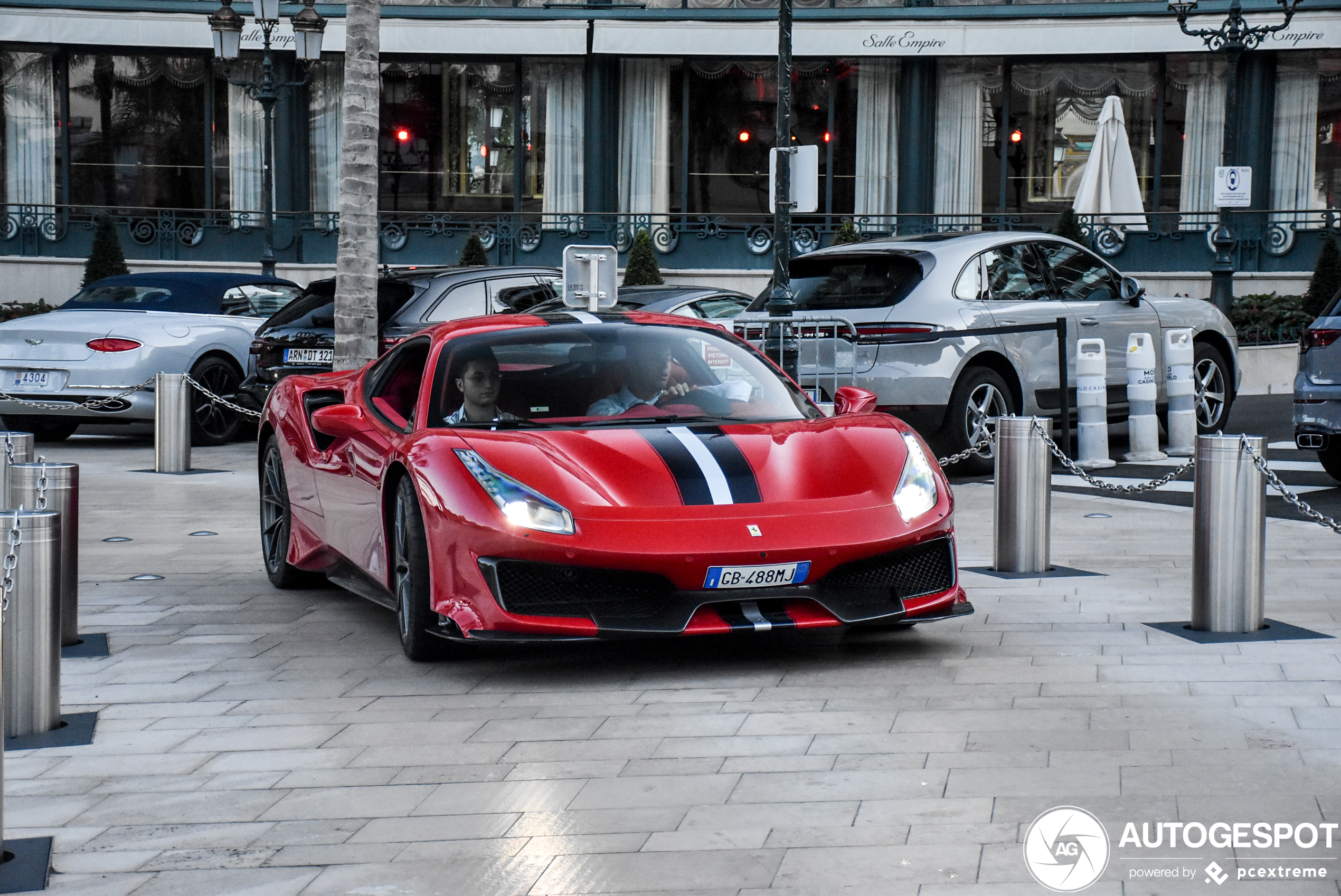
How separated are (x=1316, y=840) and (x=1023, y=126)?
81.2ft

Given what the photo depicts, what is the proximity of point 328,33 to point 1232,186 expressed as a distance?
1503cm

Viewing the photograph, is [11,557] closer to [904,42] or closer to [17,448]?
[17,448]

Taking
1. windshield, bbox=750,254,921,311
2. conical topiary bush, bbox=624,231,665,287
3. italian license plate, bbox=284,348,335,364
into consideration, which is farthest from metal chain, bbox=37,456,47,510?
conical topiary bush, bbox=624,231,665,287

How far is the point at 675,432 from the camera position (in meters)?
6.34

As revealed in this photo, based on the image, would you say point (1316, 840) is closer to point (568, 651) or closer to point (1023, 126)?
point (568, 651)

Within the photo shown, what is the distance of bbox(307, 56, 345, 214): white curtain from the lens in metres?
28.6

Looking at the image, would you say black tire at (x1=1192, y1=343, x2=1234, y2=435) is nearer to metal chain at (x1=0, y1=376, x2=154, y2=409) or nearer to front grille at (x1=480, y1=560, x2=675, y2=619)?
metal chain at (x1=0, y1=376, x2=154, y2=409)

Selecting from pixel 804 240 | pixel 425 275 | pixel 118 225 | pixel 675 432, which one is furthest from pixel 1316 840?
pixel 118 225

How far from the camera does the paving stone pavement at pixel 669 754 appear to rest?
392 cm

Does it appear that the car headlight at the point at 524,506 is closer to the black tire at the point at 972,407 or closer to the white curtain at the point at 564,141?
the black tire at the point at 972,407

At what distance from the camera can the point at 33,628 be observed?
514 cm

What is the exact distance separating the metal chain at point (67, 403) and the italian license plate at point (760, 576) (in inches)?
382

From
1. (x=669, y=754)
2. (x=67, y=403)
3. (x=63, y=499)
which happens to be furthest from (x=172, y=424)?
(x=669, y=754)

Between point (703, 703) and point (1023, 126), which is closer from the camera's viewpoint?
point (703, 703)
